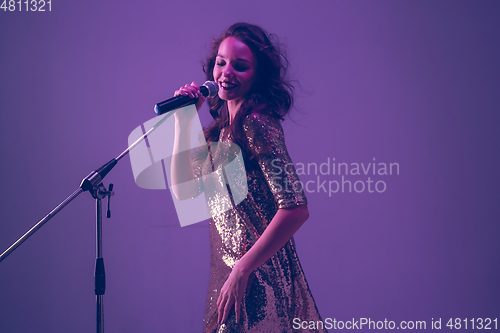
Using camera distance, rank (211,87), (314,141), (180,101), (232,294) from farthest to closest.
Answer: (314,141)
(211,87)
(180,101)
(232,294)

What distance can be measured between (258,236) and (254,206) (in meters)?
0.07

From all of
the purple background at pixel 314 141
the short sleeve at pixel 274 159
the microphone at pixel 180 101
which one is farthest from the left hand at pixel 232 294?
the purple background at pixel 314 141

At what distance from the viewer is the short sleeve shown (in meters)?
0.94

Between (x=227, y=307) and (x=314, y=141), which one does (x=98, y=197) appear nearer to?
(x=227, y=307)

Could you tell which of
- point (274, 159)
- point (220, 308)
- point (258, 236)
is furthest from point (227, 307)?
point (274, 159)

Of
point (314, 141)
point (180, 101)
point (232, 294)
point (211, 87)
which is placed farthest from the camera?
point (314, 141)

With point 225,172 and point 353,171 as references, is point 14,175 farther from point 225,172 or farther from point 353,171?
point 353,171

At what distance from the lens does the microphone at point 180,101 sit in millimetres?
979

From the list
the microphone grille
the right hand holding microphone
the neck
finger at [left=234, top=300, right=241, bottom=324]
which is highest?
the microphone grille

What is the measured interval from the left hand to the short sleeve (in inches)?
7.2

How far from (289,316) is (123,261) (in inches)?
51.1

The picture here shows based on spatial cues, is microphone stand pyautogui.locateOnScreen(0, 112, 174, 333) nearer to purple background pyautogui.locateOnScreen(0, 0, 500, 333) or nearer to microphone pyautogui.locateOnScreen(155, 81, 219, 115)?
microphone pyautogui.locateOnScreen(155, 81, 219, 115)

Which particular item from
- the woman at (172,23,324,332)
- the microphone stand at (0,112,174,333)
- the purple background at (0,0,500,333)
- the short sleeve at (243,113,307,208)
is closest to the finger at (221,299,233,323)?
the woman at (172,23,324,332)

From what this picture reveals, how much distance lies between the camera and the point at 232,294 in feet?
3.03
